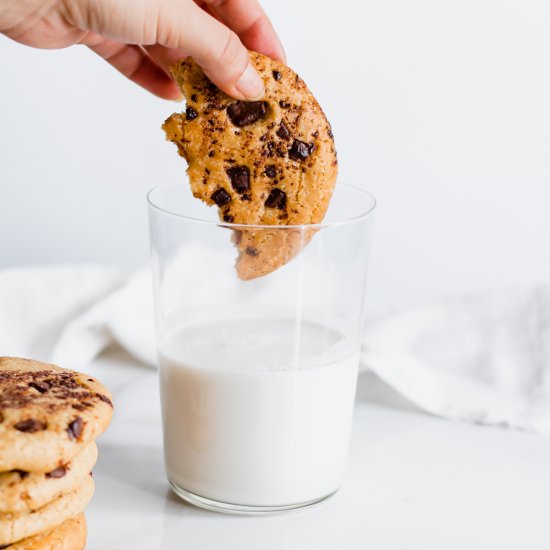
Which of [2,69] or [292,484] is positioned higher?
[2,69]

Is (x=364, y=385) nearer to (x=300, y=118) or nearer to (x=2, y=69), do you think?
(x=300, y=118)

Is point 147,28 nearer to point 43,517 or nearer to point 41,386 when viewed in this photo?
point 41,386

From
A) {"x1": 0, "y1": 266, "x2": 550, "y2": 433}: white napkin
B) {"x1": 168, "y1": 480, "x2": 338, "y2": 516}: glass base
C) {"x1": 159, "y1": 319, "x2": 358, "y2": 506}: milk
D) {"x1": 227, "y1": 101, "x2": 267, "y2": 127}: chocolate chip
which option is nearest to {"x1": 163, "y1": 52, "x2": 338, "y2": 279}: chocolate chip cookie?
{"x1": 227, "y1": 101, "x2": 267, "y2": 127}: chocolate chip

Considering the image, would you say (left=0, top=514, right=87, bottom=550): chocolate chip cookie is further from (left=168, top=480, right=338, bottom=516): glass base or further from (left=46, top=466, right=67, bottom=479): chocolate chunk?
(left=168, top=480, right=338, bottom=516): glass base

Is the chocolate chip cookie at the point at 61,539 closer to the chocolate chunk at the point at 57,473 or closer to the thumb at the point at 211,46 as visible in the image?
the chocolate chunk at the point at 57,473

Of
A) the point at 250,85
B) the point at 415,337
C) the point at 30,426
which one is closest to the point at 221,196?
Result: the point at 250,85

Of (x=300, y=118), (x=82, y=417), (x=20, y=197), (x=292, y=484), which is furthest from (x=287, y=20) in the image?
(x=82, y=417)
